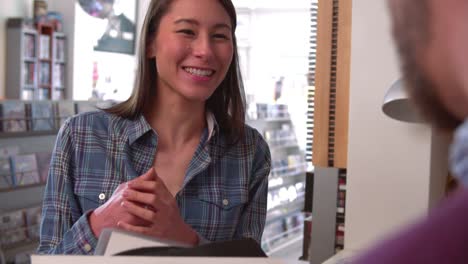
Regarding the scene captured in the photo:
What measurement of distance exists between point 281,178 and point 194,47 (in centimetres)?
533

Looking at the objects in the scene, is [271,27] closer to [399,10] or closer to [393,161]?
[393,161]

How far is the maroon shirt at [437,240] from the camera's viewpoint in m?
0.24

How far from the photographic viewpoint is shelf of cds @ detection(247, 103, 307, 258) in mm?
6391

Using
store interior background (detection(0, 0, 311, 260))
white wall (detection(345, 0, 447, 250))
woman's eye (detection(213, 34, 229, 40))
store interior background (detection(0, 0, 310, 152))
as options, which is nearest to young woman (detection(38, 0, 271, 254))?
woman's eye (detection(213, 34, 229, 40))

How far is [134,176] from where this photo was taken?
1.48 meters

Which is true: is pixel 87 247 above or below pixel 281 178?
above

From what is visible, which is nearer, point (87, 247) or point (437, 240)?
point (437, 240)

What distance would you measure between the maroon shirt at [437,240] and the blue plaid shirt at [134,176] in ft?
3.90

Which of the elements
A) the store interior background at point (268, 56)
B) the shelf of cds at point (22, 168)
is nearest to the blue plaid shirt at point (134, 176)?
the shelf of cds at point (22, 168)

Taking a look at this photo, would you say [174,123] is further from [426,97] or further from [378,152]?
[426,97]

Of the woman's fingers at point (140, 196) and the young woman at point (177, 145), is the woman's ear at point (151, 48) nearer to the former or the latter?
the young woman at point (177, 145)

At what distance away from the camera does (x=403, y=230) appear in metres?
0.26

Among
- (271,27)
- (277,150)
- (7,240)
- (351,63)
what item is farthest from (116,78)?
(351,63)

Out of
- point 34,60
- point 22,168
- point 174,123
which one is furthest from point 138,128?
point 34,60
